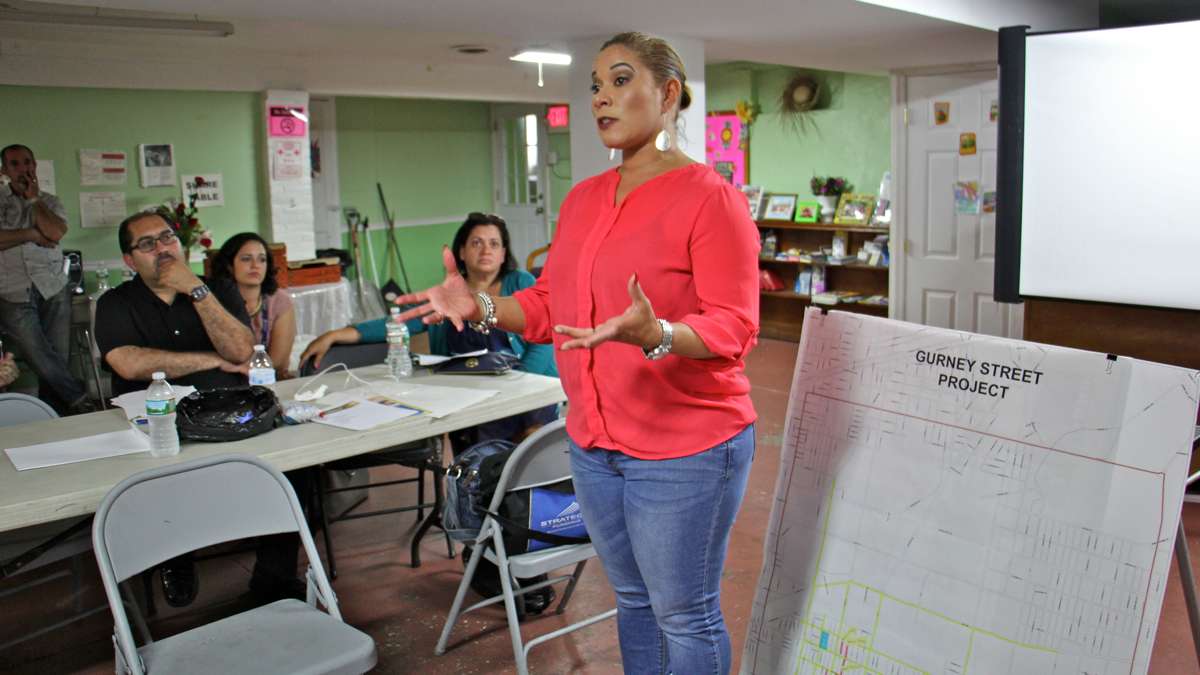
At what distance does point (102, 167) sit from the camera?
22.7 ft

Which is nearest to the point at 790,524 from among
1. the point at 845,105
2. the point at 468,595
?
the point at 468,595

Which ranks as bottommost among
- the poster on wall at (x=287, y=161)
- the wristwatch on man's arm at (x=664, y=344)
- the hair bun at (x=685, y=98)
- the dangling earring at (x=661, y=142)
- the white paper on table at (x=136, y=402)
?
the white paper on table at (x=136, y=402)

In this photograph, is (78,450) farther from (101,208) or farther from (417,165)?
(417,165)

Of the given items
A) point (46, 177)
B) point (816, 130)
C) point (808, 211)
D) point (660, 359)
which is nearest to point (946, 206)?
point (808, 211)

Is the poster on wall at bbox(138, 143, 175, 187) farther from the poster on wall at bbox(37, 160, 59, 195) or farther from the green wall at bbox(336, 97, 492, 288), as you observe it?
the green wall at bbox(336, 97, 492, 288)

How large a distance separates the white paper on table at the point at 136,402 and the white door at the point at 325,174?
247 inches

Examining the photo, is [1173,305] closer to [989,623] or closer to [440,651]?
[989,623]

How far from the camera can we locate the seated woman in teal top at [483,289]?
A: 3758mm

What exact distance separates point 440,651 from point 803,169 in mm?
6324

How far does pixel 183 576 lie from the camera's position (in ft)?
10.1

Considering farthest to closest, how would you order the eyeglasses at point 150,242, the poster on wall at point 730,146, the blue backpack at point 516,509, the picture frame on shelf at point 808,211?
1. the poster on wall at point 730,146
2. the picture frame on shelf at point 808,211
3. the eyeglasses at point 150,242
4. the blue backpack at point 516,509

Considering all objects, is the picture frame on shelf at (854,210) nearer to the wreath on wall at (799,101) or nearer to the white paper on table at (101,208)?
the wreath on wall at (799,101)

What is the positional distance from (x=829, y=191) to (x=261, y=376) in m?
5.77

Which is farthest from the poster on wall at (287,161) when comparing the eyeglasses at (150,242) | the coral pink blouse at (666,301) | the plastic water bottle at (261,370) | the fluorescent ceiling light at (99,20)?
the coral pink blouse at (666,301)
